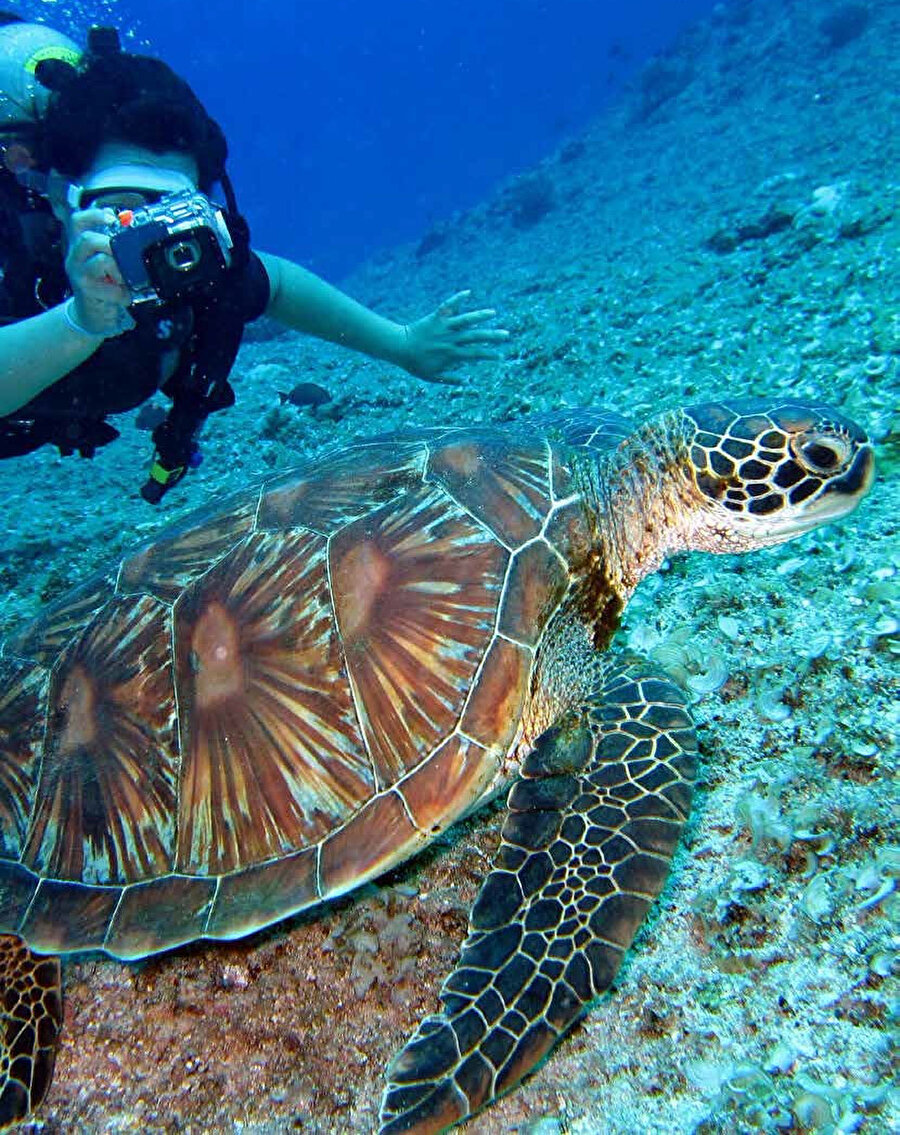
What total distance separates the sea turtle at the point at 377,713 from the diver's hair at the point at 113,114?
78.2 inches

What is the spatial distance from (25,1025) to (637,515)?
2.66 meters

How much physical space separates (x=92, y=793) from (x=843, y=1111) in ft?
7.23

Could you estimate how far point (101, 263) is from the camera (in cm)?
240

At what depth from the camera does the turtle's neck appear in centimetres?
245

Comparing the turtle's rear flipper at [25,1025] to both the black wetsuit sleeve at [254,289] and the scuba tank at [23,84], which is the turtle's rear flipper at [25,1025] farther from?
the scuba tank at [23,84]

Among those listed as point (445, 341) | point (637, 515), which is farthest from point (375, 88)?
point (637, 515)

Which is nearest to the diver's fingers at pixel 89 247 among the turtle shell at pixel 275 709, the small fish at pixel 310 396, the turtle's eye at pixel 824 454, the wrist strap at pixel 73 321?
the wrist strap at pixel 73 321

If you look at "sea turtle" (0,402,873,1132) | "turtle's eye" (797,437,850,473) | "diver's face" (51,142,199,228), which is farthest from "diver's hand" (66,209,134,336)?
"turtle's eye" (797,437,850,473)

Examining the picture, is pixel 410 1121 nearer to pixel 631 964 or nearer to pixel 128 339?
pixel 631 964

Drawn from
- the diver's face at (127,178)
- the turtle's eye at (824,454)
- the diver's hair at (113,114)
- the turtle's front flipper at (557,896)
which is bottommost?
the turtle's front flipper at (557,896)

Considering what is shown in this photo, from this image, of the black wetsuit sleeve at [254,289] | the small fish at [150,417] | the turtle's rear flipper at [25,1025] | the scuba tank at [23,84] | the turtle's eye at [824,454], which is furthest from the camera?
the small fish at [150,417]

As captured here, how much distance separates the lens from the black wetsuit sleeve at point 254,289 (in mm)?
3722

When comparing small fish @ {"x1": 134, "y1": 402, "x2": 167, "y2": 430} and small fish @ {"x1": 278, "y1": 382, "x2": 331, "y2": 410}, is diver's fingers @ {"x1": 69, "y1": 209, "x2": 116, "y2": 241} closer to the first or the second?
small fish @ {"x1": 278, "y1": 382, "x2": 331, "y2": 410}

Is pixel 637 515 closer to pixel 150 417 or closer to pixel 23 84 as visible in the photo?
pixel 23 84
